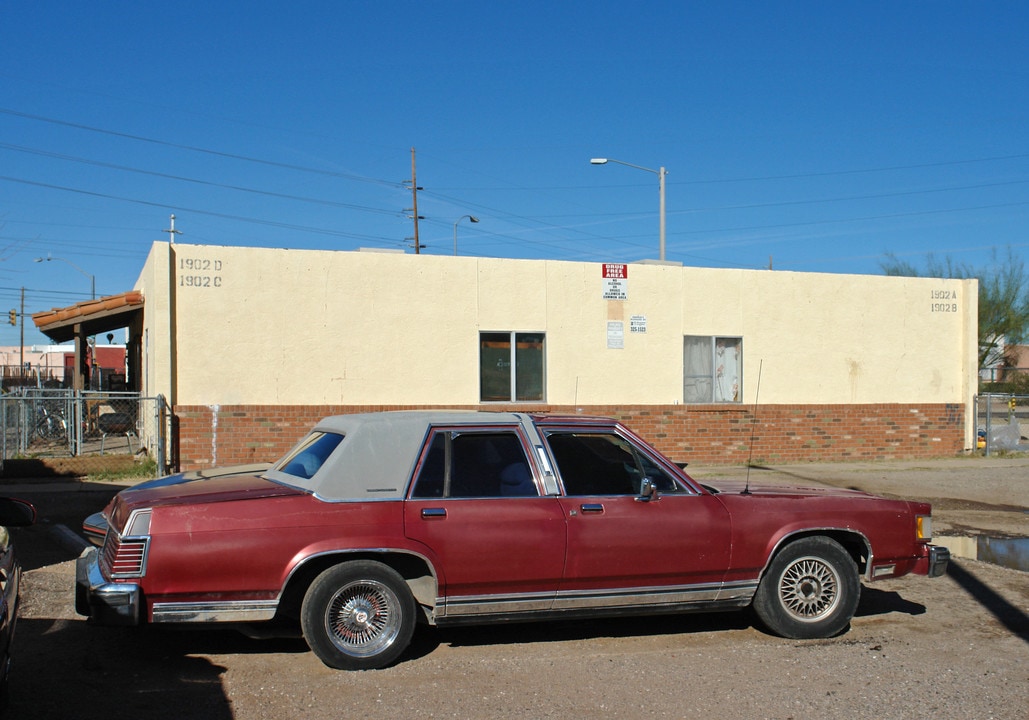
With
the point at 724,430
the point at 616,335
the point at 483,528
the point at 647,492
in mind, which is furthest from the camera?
the point at 724,430

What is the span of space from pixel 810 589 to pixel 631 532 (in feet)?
4.61

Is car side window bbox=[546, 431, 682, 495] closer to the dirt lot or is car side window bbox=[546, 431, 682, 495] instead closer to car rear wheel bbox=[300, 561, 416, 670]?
the dirt lot

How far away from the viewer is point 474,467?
612cm

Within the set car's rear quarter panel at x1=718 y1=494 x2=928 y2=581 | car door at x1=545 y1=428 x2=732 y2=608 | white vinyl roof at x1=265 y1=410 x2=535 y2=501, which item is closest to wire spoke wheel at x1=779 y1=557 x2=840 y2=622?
car's rear quarter panel at x1=718 y1=494 x2=928 y2=581

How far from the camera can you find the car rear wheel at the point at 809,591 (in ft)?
21.1

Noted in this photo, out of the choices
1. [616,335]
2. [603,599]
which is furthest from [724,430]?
[603,599]

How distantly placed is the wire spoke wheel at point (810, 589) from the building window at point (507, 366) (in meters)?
10.6

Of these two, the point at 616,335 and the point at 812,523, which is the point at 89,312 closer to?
the point at 616,335

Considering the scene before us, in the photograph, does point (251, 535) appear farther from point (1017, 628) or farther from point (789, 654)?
point (1017, 628)

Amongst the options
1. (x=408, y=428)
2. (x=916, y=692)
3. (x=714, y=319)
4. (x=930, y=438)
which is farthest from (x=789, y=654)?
(x=930, y=438)

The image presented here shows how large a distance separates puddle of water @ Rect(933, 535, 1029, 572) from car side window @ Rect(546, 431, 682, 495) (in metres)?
4.84

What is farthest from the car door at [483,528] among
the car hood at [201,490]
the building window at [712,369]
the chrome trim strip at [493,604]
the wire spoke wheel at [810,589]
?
the building window at [712,369]

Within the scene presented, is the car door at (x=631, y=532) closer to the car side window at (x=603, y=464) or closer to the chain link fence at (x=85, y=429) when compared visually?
the car side window at (x=603, y=464)

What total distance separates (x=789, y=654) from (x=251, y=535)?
3484 millimetres
